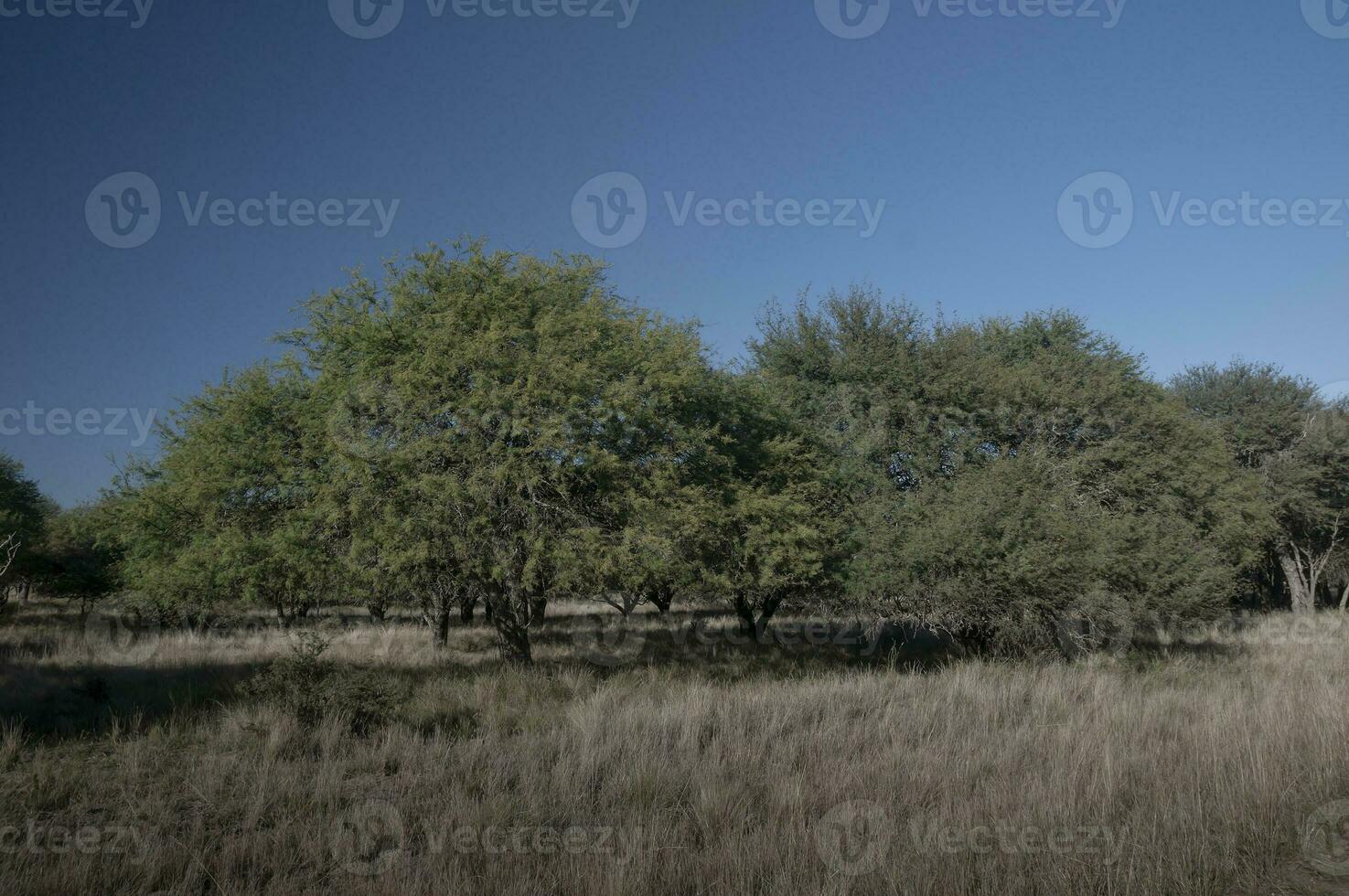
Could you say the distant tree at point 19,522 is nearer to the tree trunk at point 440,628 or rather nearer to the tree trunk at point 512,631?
the tree trunk at point 440,628

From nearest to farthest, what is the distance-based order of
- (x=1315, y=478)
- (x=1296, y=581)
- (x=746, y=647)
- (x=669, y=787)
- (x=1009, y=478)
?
(x=669, y=787) → (x=1009, y=478) → (x=746, y=647) → (x=1315, y=478) → (x=1296, y=581)

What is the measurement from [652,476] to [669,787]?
6.91 meters

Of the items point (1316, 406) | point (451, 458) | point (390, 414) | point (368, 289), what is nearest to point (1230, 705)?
point (451, 458)

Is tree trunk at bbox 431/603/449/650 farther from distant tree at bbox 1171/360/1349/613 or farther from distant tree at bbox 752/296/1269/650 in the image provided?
distant tree at bbox 1171/360/1349/613

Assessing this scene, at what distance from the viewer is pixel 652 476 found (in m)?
13.1

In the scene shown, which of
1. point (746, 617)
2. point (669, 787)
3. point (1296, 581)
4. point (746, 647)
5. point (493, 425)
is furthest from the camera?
point (1296, 581)

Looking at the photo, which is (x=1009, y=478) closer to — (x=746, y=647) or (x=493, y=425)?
(x=746, y=647)

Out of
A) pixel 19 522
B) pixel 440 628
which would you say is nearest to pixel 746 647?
pixel 440 628

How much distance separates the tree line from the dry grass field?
2.30 meters

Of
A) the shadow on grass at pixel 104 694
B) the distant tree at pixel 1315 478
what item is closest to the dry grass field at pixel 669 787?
the shadow on grass at pixel 104 694

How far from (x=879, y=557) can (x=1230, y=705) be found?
633 centimetres

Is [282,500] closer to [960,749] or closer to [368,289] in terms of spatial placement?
[368,289]

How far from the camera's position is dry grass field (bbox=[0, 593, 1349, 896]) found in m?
4.95

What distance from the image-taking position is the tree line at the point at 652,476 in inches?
480
